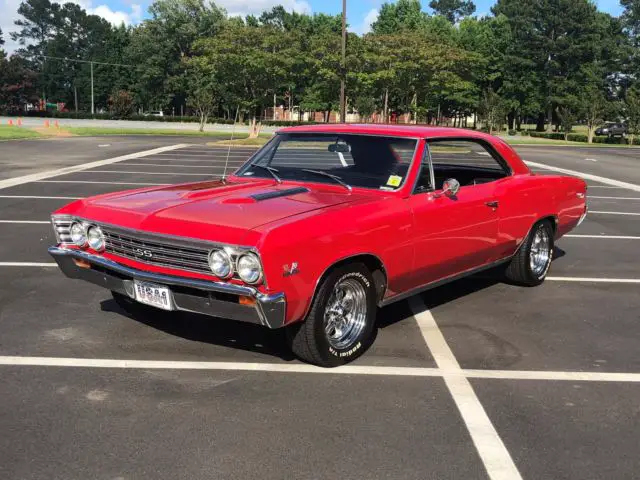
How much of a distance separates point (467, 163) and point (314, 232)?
2964 millimetres

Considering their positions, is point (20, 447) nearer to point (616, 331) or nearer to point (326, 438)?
point (326, 438)

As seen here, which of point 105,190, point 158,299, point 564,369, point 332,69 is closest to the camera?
point 158,299

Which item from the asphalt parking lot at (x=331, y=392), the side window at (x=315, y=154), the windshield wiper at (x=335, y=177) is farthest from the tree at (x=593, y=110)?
Result: the windshield wiper at (x=335, y=177)

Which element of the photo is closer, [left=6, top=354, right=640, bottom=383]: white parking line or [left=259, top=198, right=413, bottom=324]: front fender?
[left=259, top=198, right=413, bottom=324]: front fender

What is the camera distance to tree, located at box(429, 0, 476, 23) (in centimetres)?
14175

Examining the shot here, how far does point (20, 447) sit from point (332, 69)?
139 ft

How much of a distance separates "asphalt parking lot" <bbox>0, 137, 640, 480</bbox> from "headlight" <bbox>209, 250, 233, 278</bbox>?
0.70m

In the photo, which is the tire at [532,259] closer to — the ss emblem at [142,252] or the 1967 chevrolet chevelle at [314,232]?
the 1967 chevrolet chevelle at [314,232]

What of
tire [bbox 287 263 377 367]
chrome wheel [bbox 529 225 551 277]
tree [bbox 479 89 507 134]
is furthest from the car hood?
tree [bbox 479 89 507 134]

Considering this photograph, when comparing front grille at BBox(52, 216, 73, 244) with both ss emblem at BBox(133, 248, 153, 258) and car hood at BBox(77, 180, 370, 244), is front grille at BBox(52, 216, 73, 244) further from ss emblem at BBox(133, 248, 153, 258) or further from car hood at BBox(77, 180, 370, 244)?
ss emblem at BBox(133, 248, 153, 258)

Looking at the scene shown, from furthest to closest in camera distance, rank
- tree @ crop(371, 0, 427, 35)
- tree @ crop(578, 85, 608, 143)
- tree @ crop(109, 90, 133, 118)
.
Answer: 1. tree @ crop(371, 0, 427, 35)
2. tree @ crop(109, 90, 133, 118)
3. tree @ crop(578, 85, 608, 143)

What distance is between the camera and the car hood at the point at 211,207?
3.93 metres

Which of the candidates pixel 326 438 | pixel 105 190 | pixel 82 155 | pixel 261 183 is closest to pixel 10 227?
pixel 105 190

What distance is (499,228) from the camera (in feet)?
18.7
